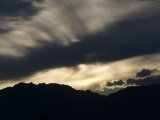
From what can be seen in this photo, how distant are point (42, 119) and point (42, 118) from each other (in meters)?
0.38

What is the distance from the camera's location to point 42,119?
334 ft

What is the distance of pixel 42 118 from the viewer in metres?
102
